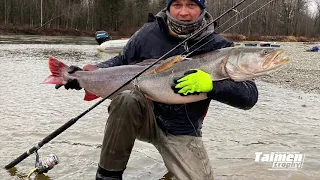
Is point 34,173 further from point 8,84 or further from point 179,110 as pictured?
point 8,84

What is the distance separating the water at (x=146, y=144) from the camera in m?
4.35

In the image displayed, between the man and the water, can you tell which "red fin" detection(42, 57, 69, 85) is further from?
the water

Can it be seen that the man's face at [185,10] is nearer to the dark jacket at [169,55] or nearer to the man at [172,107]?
the man at [172,107]

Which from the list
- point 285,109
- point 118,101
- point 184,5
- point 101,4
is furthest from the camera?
point 101,4

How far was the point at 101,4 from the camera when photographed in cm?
6525

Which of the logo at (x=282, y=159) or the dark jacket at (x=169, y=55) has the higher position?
the dark jacket at (x=169, y=55)

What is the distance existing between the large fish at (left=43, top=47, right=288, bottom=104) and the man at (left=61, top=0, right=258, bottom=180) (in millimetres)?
88

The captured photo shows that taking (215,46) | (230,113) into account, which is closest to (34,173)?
(215,46)

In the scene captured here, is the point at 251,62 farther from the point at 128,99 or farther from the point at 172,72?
the point at 128,99

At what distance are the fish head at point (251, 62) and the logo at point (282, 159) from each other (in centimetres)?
169

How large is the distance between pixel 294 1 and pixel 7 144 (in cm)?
8683

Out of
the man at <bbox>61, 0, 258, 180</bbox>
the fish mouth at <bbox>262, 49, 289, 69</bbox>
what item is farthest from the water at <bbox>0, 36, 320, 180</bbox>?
the fish mouth at <bbox>262, 49, 289, 69</bbox>

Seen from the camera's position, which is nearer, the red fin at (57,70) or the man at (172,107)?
the man at (172,107)

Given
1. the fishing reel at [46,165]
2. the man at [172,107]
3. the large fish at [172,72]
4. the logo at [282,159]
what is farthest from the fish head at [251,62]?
the fishing reel at [46,165]
